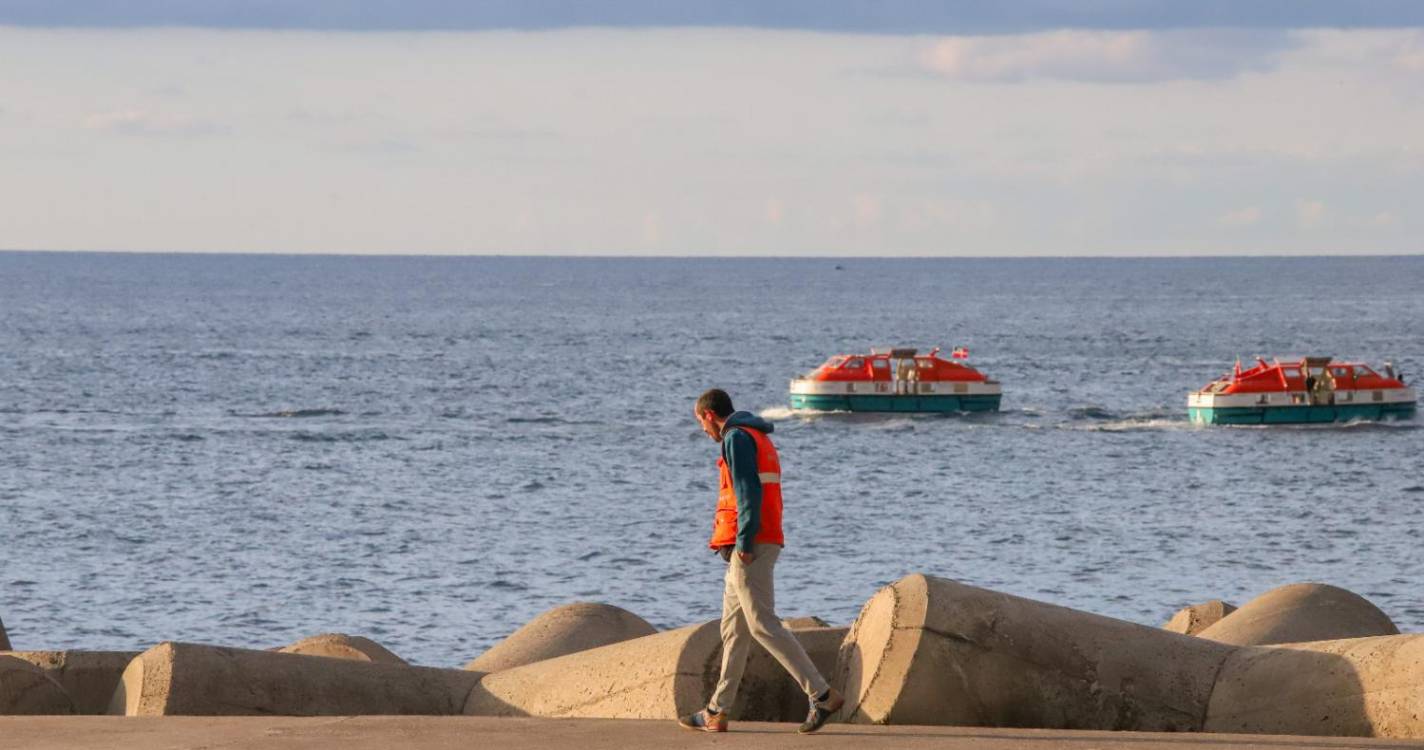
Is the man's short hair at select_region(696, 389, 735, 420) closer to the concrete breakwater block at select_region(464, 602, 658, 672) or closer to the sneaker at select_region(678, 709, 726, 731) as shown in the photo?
the sneaker at select_region(678, 709, 726, 731)

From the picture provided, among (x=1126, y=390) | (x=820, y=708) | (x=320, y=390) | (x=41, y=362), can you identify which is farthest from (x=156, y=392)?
(x=820, y=708)

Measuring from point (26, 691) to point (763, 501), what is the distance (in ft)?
16.4

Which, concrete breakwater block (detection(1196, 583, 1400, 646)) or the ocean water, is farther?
the ocean water

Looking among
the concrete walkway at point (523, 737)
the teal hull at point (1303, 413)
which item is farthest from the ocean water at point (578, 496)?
the concrete walkway at point (523, 737)

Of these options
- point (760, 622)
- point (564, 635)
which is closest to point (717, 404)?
point (760, 622)

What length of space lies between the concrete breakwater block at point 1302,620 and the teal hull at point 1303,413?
48.7 meters

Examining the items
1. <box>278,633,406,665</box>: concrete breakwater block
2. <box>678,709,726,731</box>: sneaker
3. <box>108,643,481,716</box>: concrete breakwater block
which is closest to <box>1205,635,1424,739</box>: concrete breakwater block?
<box>678,709,726,731</box>: sneaker

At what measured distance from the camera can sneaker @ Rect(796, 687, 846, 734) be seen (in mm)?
10664

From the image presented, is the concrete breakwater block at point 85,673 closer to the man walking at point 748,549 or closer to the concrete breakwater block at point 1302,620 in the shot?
the man walking at point 748,549

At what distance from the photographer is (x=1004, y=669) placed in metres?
11.5

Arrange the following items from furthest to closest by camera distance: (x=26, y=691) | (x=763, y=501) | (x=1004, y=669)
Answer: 1. (x=26, y=691)
2. (x=1004, y=669)
3. (x=763, y=501)

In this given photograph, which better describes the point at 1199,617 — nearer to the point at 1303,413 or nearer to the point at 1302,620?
the point at 1302,620

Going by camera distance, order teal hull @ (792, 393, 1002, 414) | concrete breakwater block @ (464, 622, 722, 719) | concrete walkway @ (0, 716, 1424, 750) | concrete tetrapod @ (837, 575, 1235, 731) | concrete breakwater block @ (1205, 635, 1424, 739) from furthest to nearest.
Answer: teal hull @ (792, 393, 1002, 414)
concrete breakwater block @ (464, 622, 722, 719)
concrete tetrapod @ (837, 575, 1235, 731)
concrete breakwater block @ (1205, 635, 1424, 739)
concrete walkway @ (0, 716, 1424, 750)

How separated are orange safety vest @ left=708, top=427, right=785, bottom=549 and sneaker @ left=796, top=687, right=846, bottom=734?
33.8 inches
